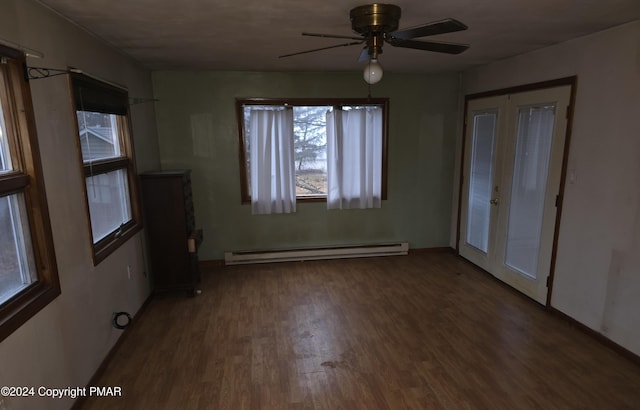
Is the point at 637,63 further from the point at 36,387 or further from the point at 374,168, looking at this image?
the point at 36,387

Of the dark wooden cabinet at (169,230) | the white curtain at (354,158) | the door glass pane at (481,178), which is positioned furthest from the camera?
the white curtain at (354,158)

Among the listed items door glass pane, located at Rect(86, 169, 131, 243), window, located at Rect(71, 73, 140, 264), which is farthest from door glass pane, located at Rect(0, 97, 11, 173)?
door glass pane, located at Rect(86, 169, 131, 243)

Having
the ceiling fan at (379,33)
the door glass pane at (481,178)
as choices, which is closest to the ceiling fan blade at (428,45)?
the ceiling fan at (379,33)

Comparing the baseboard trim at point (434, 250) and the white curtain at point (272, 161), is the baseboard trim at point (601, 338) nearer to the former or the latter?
the baseboard trim at point (434, 250)

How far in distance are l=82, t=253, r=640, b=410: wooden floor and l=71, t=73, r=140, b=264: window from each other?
2.97 ft

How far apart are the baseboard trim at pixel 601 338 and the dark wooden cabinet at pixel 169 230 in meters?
3.52

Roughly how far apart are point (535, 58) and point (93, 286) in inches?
164

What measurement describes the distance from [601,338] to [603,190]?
1.16 metres

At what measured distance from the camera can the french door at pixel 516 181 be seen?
3.18 metres

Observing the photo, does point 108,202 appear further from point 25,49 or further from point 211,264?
point 211,264

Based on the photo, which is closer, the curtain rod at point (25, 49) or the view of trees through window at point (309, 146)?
the curtain rod at point (25, 49)

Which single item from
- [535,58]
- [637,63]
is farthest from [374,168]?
[637,63]

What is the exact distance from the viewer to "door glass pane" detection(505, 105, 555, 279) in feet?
10.7

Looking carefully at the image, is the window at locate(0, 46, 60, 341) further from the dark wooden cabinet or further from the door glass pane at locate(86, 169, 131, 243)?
the dark wooden cabinet
